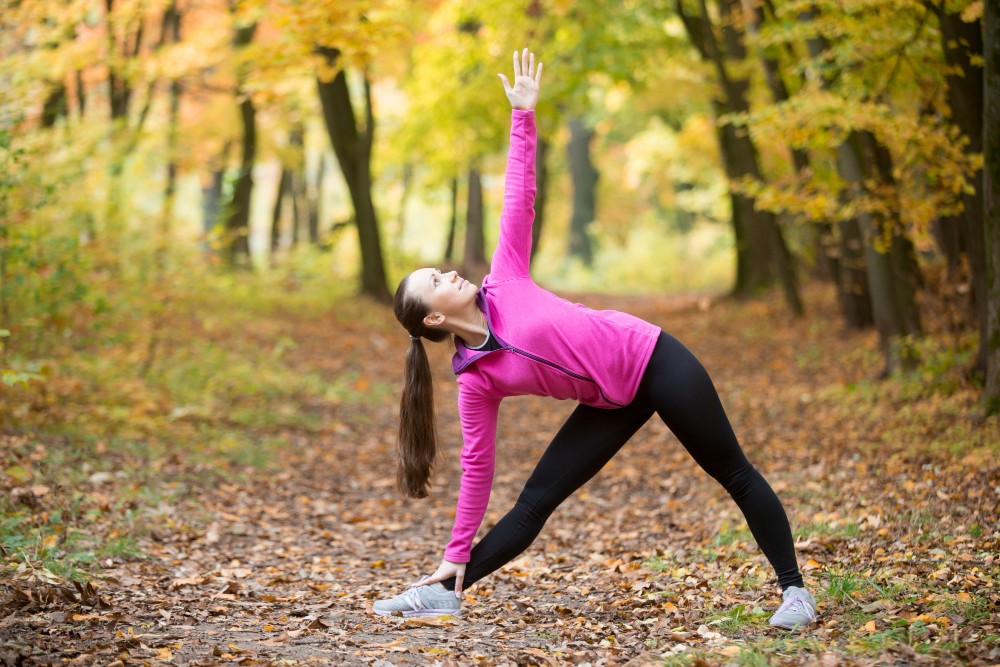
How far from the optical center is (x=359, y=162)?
54.6 ft

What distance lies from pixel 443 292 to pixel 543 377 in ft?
1.70

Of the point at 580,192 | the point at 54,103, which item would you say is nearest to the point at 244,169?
the point at 54,103

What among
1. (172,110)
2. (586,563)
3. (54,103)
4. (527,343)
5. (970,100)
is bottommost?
(586,563)

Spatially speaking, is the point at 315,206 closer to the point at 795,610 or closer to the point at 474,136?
the point at 474,136

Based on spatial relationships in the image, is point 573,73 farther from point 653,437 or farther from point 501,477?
point 501,477

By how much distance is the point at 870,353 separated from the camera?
430 inches

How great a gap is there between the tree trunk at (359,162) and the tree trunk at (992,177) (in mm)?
11397

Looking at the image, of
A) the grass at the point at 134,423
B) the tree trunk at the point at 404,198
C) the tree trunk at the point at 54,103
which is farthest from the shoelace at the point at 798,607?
the tree trunk at the point at 404,198

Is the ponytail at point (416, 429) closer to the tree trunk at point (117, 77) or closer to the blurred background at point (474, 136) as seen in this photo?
the blurred background at point (474, 136)

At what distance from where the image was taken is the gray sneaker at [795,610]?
3.75 m

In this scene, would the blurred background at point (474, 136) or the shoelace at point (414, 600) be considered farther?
the blurred background at point (474, 136)

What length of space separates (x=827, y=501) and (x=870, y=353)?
556 centimetres

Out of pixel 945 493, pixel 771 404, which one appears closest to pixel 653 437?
pixel 771 404

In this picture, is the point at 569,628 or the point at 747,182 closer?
the point at 569,628
